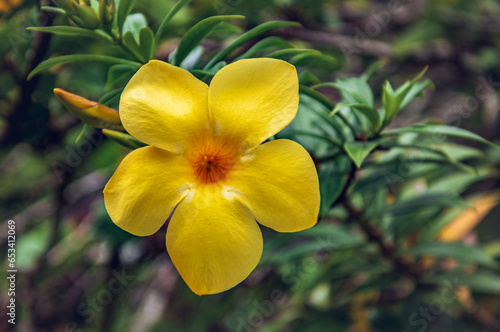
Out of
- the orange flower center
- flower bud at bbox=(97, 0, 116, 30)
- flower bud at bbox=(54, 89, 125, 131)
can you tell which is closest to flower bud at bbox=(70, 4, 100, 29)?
flower bud at bbox=(97, 0, 116, 30)

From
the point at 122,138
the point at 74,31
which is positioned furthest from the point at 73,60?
the point at 122,138

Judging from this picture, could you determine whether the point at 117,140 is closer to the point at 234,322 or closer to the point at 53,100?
the point at 53,100

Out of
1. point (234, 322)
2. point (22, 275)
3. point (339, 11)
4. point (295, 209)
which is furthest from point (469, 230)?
point (22, 275)

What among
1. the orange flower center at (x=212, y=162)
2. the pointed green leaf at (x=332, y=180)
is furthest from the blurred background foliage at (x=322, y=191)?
the orange flower center at (x=212, y=162)

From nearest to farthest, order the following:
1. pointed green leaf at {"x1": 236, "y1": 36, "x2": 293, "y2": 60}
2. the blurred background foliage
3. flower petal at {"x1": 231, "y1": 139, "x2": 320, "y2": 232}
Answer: flower petal at {"x1": 231, "y1": 139, "x2": 320, "y2": 232}
pointed green leaf at {"x1": 236, "y1": 36, "x2": 293, "y2": 60}
the blurred background foliage

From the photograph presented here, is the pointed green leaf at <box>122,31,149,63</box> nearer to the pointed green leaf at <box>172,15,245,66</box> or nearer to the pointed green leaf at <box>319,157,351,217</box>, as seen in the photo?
the pointed green leaf at <box>172,15,245,66</box>

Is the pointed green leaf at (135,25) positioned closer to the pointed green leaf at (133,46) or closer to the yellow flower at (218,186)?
the pointed green leaf at (133,46)
